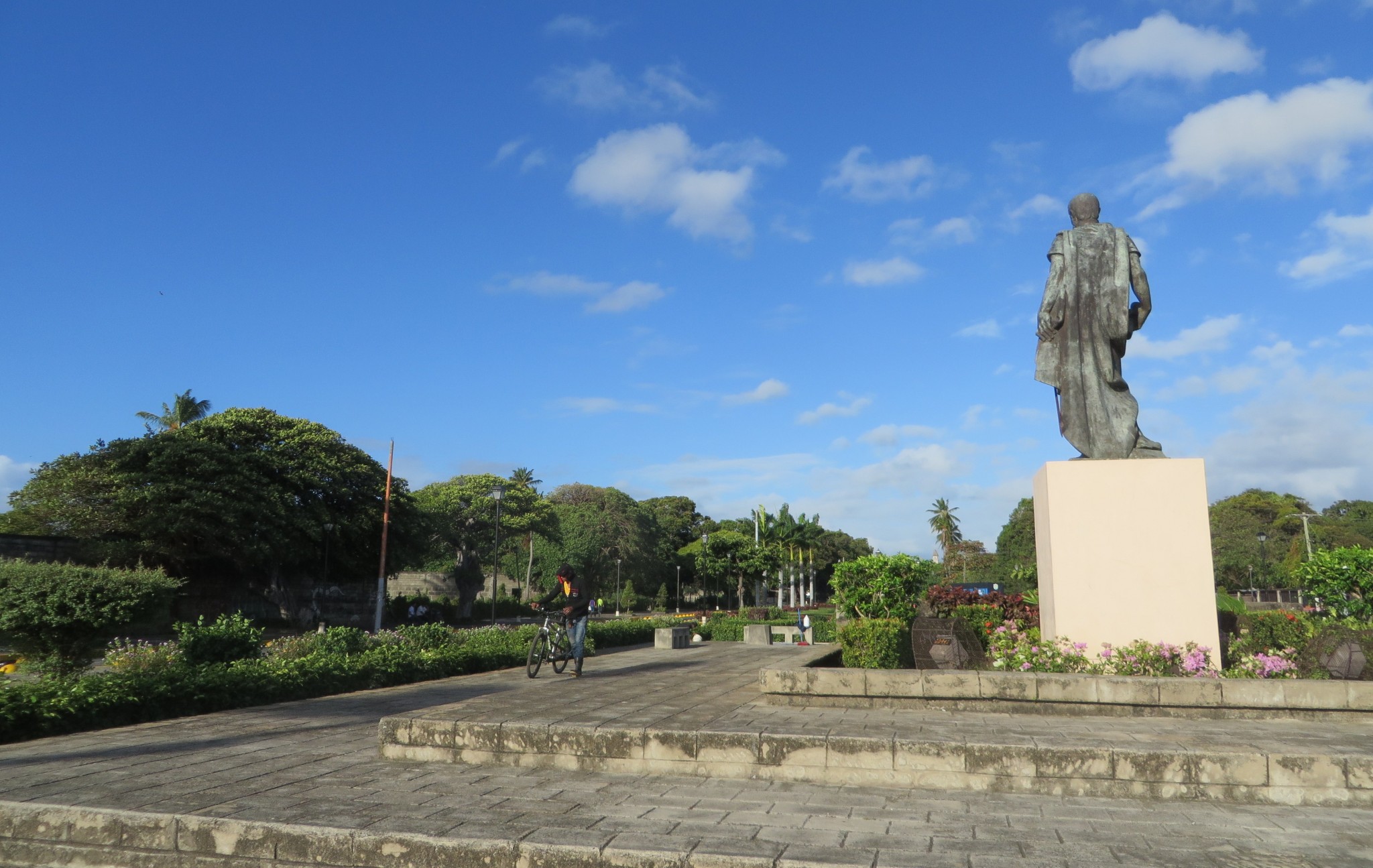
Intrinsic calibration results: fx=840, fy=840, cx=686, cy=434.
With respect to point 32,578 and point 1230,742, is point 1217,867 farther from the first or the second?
point 32,578

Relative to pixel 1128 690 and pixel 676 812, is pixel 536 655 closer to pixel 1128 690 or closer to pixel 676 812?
pixel 676 812

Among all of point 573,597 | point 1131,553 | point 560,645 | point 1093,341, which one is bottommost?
point 560,645

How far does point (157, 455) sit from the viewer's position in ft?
93.7

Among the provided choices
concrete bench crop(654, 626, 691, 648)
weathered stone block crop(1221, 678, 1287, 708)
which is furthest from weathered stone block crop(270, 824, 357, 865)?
concrete bench crop(654, 626, 691, 648)

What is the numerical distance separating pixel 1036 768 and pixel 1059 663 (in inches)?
117

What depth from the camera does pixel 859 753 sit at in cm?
530

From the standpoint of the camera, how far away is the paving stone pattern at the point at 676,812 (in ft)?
12.4

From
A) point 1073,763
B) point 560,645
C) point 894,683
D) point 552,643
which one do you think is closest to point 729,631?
point 560,645

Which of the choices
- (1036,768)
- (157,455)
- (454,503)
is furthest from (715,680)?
(454,503)

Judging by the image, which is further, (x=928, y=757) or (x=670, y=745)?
(x=670, y=745)

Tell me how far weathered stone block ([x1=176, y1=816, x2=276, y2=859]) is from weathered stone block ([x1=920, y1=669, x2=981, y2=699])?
504cm

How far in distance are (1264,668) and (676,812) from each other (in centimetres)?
592

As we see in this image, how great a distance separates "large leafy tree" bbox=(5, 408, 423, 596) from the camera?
90.9 feet

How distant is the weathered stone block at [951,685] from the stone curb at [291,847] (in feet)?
11.7
